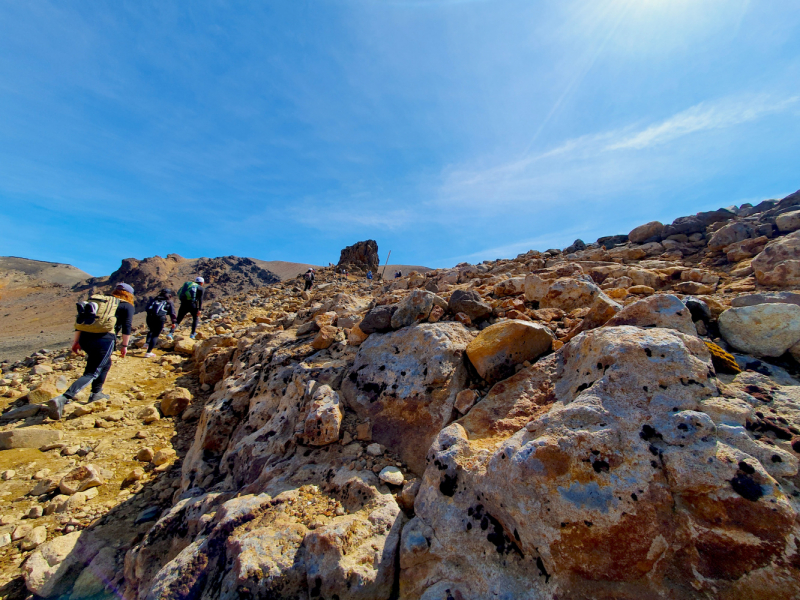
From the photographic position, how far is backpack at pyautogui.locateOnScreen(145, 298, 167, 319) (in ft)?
25.4

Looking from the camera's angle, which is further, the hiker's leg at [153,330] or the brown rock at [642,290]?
the hiker's leg at [153,330]

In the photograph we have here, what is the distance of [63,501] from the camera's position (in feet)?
10.7

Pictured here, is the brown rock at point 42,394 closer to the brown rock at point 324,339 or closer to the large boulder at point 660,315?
the brown rock at point 324,339

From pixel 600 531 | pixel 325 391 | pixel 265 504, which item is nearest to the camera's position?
pixel 600 531

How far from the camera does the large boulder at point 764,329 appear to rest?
7.06ft

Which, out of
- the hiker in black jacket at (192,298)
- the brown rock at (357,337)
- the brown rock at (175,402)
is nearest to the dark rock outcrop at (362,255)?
the hiker in black jacket at (192,298)

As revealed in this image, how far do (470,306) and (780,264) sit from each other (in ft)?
12.0

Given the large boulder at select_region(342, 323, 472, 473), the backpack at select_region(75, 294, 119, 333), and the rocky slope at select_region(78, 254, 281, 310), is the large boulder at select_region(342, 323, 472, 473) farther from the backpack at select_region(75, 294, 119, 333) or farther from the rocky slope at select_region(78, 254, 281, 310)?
the rocky slope at select_region(78, 254, 281, 310)

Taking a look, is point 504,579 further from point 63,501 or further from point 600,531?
point 63,501

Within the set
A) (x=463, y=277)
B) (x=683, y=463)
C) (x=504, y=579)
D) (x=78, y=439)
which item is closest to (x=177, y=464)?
(x=78, y=439)

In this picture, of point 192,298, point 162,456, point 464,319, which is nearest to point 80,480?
point 162,456

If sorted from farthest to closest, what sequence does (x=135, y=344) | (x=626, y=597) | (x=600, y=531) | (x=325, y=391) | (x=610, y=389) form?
(x=135, y=344) → (x=325, y=391) → (x=610, y=389) → (x=600, y=531) → (x=626, y=597)

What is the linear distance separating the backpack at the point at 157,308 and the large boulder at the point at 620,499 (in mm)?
8083

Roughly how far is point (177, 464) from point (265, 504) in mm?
2484
